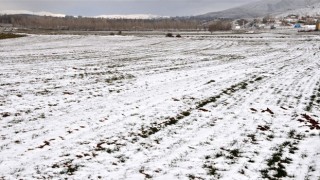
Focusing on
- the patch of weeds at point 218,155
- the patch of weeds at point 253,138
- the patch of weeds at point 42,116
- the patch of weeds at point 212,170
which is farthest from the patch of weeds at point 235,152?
the patch of weeds at point 42,116

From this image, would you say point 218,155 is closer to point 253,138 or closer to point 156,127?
point 253,138

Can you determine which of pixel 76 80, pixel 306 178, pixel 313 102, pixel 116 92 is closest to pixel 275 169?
pixel 306 178

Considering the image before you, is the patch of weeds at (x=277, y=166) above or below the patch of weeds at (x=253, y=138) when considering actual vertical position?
below

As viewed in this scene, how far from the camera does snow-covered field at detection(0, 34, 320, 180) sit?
30.2ft

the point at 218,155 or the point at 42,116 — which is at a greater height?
the point at 42,116

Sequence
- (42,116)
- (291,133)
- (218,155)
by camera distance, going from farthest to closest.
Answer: (42,116), (291,133), (218,155)

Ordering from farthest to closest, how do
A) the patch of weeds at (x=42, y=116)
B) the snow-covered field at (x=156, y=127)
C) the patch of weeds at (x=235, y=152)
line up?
1. the patch of weeds at (x=42, y=116)
2. the patch of weeds at (x=235, y=152)
3. the snow-covered field at (x=156, y=127)

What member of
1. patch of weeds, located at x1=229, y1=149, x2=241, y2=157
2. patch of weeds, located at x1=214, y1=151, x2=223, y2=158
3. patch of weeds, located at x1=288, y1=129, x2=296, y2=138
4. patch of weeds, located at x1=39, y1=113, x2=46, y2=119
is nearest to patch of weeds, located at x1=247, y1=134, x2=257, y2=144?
patch of weeds, located at x1=229, y1=149, x2=241, y2=157

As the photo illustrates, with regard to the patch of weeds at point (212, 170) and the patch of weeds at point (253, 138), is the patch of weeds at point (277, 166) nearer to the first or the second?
the patch of weeds at point (253, 138)

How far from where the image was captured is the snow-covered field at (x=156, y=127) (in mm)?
9211

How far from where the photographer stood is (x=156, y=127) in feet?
41.8

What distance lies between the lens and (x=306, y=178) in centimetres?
872

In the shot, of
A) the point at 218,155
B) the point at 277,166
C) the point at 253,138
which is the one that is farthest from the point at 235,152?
the point at 253,138

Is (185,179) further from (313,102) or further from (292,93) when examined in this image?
(292,93)
